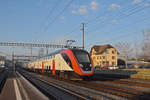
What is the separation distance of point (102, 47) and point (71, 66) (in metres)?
62.4

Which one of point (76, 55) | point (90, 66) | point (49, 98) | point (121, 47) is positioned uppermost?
point (121, 47)

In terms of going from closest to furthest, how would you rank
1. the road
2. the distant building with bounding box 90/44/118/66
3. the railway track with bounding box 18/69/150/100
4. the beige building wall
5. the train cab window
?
the railway track with bounding box 18/69/150/100 < the road < the train cab window < the beige building wall < the distant building with bounding box 90/44/118/66

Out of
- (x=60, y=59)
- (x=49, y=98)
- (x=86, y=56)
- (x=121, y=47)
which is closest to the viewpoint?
(x=49, y=98)

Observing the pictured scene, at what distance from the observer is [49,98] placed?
9742 millimetres

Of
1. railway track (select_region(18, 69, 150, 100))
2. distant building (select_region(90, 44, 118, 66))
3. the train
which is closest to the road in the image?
railway track (select_region(18, 69, 150, 100))

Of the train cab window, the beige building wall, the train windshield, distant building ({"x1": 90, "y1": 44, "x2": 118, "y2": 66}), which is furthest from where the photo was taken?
distant building ({"x1": 90, "y1": 44, "x2": 118, "y2": 66})

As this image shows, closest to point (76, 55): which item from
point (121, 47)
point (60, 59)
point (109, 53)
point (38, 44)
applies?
point (60, 59)

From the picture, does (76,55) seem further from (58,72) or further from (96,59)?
(96,59)

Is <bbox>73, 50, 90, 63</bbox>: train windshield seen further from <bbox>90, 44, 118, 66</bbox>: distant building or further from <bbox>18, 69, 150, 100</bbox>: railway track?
<bbox>90, 44, 118, 66</bbox>: distant building

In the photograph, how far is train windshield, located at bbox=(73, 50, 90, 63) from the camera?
1645cm

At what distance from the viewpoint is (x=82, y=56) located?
16.9m

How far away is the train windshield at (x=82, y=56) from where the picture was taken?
54.0 feet

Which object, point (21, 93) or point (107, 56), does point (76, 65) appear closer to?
point (21, 93)

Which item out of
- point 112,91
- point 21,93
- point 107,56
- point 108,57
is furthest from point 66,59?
point 107,56
